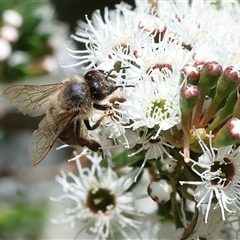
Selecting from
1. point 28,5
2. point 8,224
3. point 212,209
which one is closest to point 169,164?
point 212,209

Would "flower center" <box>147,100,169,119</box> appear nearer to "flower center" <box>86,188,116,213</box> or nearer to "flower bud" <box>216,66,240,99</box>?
"flower bud" <box>216,66,240,99</box>

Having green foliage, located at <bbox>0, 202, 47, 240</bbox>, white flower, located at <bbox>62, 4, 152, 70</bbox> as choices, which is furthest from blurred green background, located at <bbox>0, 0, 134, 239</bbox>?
white flower, located at <bbox>62, 4, 152, 70</bbox>

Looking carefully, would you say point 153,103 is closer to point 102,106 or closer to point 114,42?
point 102,106

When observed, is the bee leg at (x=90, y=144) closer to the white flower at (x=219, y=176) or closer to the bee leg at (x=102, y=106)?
the bee leg at (x=102, y=106)

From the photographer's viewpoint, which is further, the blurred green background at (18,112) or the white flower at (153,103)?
the blurred green background at (18,112)

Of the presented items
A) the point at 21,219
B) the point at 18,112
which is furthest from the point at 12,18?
the point at 21,219

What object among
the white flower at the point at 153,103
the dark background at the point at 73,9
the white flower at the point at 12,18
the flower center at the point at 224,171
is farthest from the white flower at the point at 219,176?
the dark background at the point at 73,9
